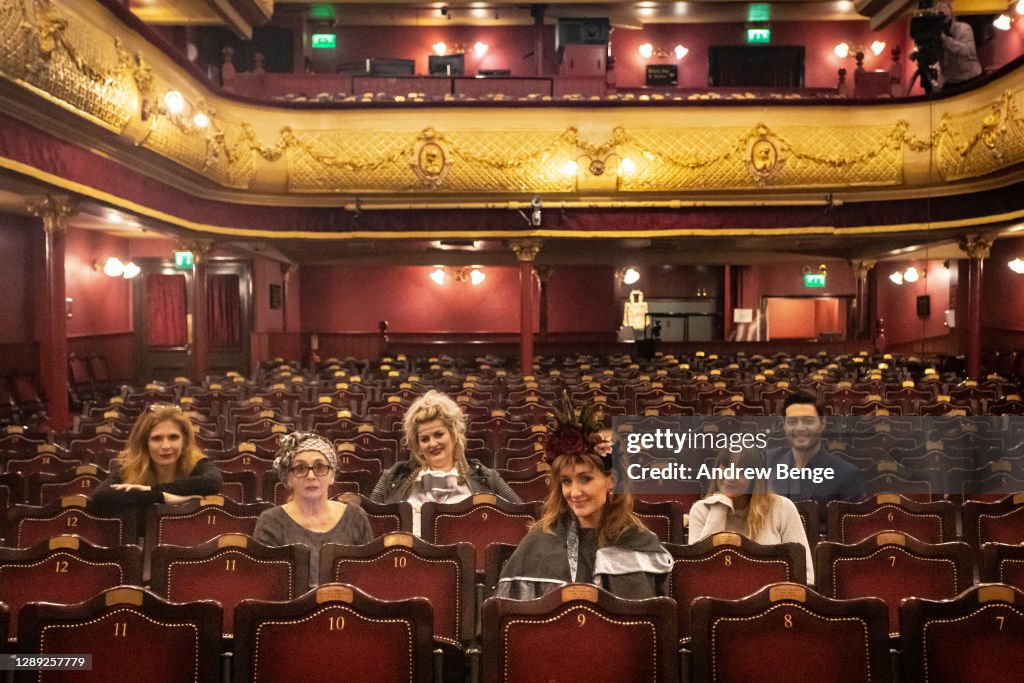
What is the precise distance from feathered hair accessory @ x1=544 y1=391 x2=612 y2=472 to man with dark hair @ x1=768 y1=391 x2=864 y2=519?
139 centimetres

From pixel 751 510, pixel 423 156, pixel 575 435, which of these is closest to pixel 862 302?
pixel 423 156

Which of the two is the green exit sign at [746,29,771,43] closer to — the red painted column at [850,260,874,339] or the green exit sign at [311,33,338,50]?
the red painted column at [850,260,874,339]

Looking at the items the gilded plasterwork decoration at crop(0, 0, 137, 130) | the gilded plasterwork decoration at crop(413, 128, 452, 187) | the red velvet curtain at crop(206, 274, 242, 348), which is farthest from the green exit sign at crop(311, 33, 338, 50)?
the gilded plasterwork decoration at crop(0, 0, 137, 130)

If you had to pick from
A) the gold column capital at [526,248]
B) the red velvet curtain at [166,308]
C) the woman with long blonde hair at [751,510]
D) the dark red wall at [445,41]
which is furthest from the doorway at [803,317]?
the woman with long blonde hair at [751,510]

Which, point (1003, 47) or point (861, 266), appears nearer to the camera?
point (1003, 47)

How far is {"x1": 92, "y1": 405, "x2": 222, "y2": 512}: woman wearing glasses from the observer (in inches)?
193

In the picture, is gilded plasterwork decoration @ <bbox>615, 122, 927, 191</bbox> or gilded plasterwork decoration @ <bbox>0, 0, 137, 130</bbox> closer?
gilded plasterwork decoration @ <bbox>0, 0, 137, 130</bbox>

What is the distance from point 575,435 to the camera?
3.26 meters

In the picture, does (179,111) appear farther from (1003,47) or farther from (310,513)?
(1003,47)

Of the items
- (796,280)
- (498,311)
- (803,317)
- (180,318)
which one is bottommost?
(803,317)

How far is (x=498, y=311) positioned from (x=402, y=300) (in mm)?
2514

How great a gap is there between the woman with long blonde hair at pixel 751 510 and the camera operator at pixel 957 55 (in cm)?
1398

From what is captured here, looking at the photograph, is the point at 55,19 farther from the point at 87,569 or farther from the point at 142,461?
the point at 87,569

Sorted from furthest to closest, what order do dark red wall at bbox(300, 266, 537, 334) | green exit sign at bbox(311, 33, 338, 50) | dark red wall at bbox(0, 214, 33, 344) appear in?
dark red wall at bbox(300, 266, 537, 334), green exit sign at bbox(311, 33, 338, 50), dark red wall at bbox(0, 214, 33, 344)
